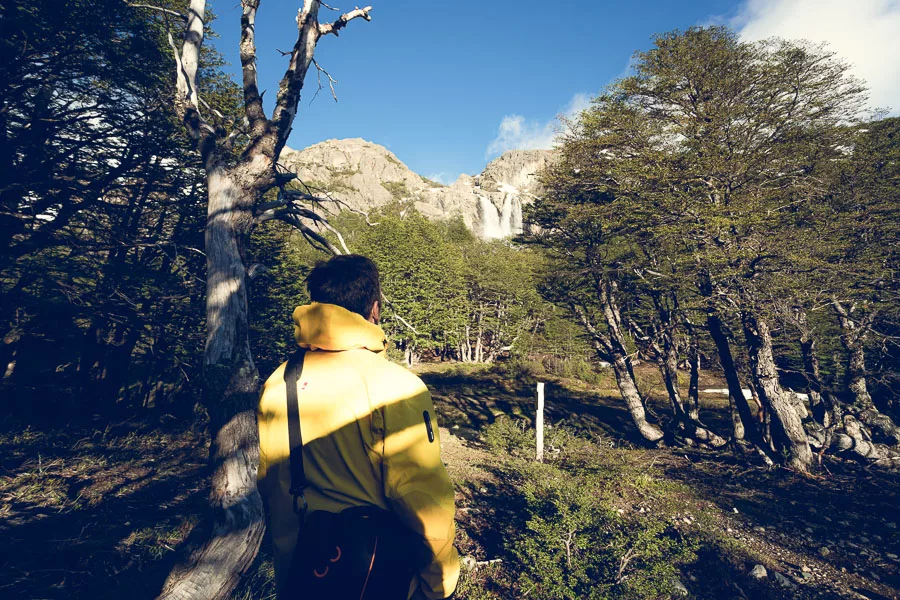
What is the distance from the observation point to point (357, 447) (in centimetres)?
146

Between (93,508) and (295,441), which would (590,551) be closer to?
(295,441)

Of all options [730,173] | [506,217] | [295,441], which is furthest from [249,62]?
[506,217]

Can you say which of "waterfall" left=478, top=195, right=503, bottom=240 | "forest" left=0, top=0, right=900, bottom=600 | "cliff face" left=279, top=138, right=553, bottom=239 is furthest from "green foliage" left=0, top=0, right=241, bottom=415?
"waterfall" left=478, top=195, right=503, bottom=240

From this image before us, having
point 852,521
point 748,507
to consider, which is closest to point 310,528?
point 748,507

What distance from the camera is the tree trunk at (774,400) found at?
7.23m

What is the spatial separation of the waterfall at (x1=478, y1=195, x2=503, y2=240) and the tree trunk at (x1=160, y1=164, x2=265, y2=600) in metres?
106

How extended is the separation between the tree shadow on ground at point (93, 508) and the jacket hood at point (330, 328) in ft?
11.3

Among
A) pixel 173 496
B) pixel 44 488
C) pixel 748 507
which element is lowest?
pixel 748 507

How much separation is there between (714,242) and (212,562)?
358 inches

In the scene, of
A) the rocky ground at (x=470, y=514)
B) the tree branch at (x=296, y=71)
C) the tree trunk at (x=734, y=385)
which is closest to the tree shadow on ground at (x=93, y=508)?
the rocky ground at (x=470, y=514)

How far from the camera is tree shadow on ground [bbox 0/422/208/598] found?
10.8ft

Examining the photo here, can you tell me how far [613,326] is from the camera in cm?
980

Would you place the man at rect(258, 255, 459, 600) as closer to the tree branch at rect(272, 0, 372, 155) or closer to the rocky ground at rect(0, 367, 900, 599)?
the rocky ground at rect(0, 367, 900, 599)

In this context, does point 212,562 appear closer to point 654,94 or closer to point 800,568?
point 800,568
